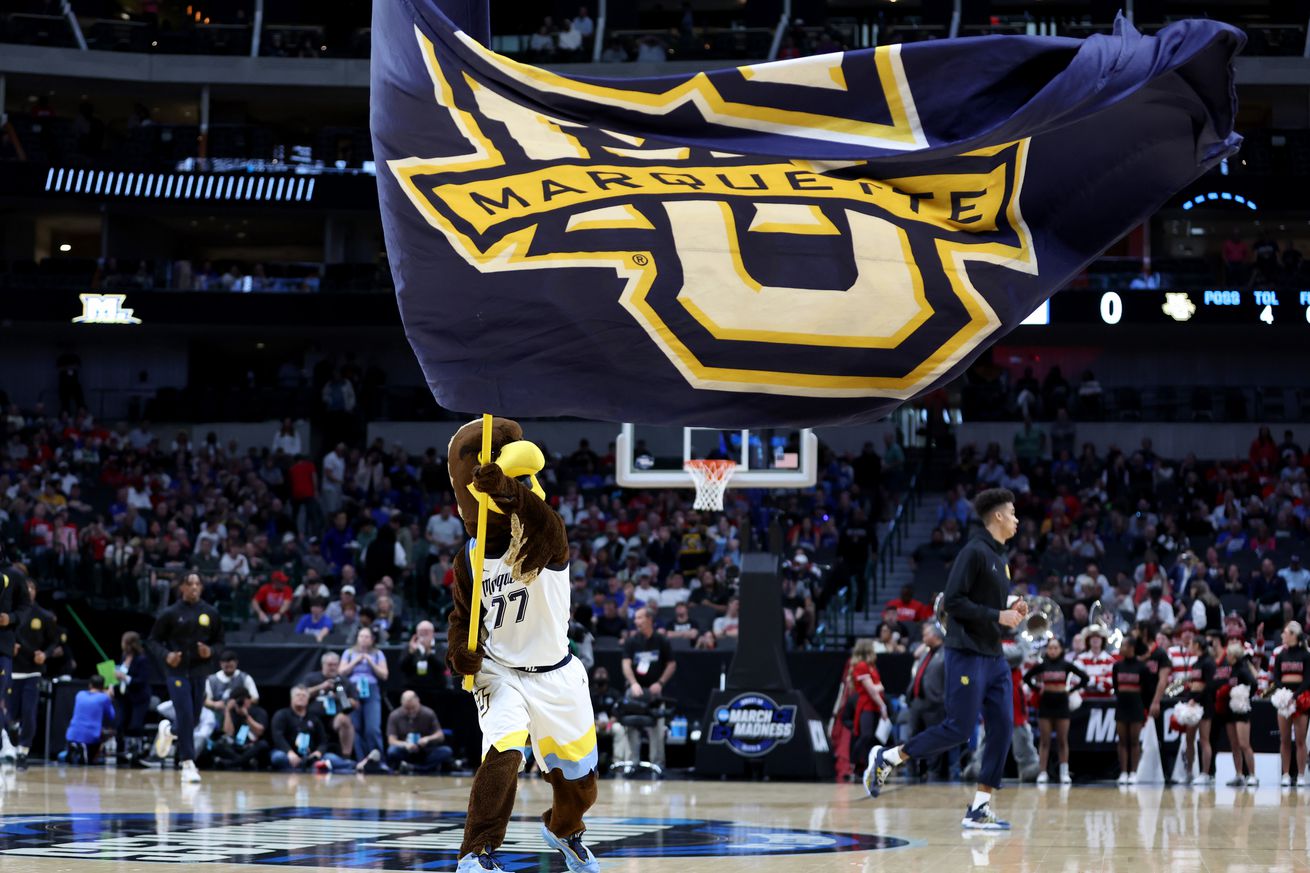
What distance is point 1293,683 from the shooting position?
1852cm

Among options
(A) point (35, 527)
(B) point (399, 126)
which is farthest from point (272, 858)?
(A) point (35, 527)

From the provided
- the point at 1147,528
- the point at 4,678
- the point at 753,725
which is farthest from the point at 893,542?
the point at 4,678

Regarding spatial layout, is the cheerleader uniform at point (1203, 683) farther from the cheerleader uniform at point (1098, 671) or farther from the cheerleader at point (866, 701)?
the cheerleader at point (866, 701)

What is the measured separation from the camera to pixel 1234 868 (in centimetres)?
916

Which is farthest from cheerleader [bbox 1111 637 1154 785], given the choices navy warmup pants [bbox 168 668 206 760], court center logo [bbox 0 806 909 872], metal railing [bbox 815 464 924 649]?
navy warmup pants [bbox 168 668 206 760]

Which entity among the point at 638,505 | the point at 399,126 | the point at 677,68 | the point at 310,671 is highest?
the point at 677,68

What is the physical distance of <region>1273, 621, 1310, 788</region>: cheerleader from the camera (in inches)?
728

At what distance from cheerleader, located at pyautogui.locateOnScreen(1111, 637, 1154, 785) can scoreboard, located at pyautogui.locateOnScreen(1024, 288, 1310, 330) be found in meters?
17.2

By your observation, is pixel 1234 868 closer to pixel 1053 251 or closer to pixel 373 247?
pixel 1053 251

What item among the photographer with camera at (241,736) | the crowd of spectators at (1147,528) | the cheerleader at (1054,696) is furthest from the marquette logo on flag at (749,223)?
the crowd of spectators at (1147,528)

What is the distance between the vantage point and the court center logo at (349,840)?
948cm

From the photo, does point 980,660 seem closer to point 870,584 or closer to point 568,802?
point 568,802

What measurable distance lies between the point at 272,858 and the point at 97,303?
3059 centimetres

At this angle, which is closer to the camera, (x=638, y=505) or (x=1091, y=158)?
(x=1091, y=158)
